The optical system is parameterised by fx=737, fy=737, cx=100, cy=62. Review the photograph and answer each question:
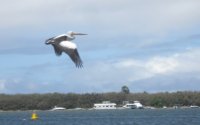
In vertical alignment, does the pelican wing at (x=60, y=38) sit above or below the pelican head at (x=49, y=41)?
above

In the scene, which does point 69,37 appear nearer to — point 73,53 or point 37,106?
point 73,53

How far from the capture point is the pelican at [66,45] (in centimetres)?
1273

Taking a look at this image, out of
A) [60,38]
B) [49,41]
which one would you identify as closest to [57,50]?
[60,38]

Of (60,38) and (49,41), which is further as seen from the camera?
(60,38)

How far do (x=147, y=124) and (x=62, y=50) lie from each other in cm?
8076

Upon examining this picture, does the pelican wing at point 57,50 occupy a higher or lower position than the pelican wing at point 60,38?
lower

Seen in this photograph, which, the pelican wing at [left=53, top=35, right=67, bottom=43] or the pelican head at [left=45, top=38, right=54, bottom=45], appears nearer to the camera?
the pelican head at [left=45, top=38, right=54, bottom=45]

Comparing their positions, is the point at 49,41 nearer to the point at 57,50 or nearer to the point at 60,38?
the point at 60,38

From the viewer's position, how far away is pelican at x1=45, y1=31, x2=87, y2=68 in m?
12.7

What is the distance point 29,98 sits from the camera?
18688cm

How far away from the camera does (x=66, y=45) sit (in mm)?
12766

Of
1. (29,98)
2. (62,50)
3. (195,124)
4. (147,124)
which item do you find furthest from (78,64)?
(29,98)

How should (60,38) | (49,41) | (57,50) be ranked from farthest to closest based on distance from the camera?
(57,50) → (60,38) → (49,41)

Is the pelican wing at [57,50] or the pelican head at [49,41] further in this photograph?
the pelican wing at [57,50]
